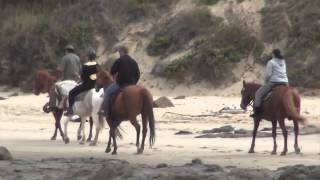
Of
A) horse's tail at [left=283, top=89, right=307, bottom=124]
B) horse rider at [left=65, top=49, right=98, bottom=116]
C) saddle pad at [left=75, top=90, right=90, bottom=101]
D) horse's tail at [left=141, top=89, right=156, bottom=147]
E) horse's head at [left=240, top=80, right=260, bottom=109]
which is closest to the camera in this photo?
horse's tail at [left=283, top=89, right=307, bottom=124]

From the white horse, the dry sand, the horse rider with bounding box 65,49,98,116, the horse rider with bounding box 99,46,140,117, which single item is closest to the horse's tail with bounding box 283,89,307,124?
the dry sand

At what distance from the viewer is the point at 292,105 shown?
59.5 feet

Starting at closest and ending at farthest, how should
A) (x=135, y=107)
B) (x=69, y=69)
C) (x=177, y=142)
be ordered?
(x=135, y=107), (x=177, y=142), (x=69, y=69)

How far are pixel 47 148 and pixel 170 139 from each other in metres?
3.43

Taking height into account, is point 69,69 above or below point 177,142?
above

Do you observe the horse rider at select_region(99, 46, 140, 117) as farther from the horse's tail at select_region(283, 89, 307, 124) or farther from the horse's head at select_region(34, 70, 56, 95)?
the horse's head at select_region(34, 70, 56, 95)

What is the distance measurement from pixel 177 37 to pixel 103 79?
17630 millimetres

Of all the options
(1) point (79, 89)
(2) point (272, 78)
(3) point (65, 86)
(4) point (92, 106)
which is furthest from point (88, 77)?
(2) point (272, 78)

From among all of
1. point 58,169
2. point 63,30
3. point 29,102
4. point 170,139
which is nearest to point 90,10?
point 63,30

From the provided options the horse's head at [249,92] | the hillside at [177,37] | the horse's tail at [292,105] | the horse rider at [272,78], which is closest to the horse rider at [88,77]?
the horse's head at [249,92]

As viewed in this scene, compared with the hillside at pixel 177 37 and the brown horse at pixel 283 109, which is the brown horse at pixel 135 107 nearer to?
the brown horse at pixel 283 109

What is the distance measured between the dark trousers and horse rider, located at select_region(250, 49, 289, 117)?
430 centimetres

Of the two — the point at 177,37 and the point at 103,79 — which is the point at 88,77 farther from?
the point at 177,37

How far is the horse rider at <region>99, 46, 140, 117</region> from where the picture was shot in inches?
744
